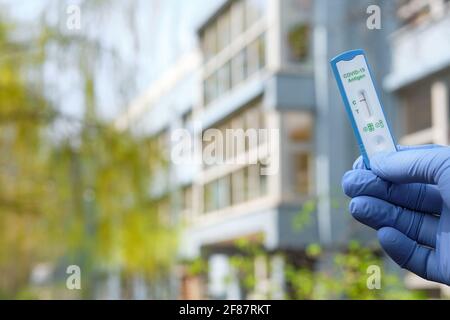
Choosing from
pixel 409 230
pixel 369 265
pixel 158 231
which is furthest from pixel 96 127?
pixel 409 230

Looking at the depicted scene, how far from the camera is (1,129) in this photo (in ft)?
11.2

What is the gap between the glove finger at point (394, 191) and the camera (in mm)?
641

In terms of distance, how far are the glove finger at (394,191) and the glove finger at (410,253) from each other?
3 cm

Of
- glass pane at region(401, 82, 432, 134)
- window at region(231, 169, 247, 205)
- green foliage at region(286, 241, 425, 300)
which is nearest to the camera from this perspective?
green foliage at region(286, 241, 425, 300)

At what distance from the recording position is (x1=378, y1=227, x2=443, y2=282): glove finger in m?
0.66

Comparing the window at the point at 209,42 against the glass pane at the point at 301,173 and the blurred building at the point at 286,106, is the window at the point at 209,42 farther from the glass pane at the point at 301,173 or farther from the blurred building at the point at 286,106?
the glass pane at the point at 301,173

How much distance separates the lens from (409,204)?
0.66 metres

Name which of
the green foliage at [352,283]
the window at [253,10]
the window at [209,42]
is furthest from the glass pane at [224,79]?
the green foliage at [352,283]

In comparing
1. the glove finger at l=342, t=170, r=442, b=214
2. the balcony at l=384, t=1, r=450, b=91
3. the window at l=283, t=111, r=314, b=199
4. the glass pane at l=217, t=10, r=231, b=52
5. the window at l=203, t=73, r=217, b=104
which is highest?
the glass pane at l=217, t=10, r=231, b=52

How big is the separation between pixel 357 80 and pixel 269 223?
488cm

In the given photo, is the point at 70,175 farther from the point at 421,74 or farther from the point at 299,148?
the point at 299,148

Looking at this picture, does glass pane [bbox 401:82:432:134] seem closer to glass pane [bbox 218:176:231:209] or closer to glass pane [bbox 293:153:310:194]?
glass pane [bbox 293:153:310:194]

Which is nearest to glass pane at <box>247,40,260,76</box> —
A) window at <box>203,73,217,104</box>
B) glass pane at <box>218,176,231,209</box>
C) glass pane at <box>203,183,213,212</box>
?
window at <box>203,73,217,104</box>

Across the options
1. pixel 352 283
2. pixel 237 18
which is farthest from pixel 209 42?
pixel 352 283
